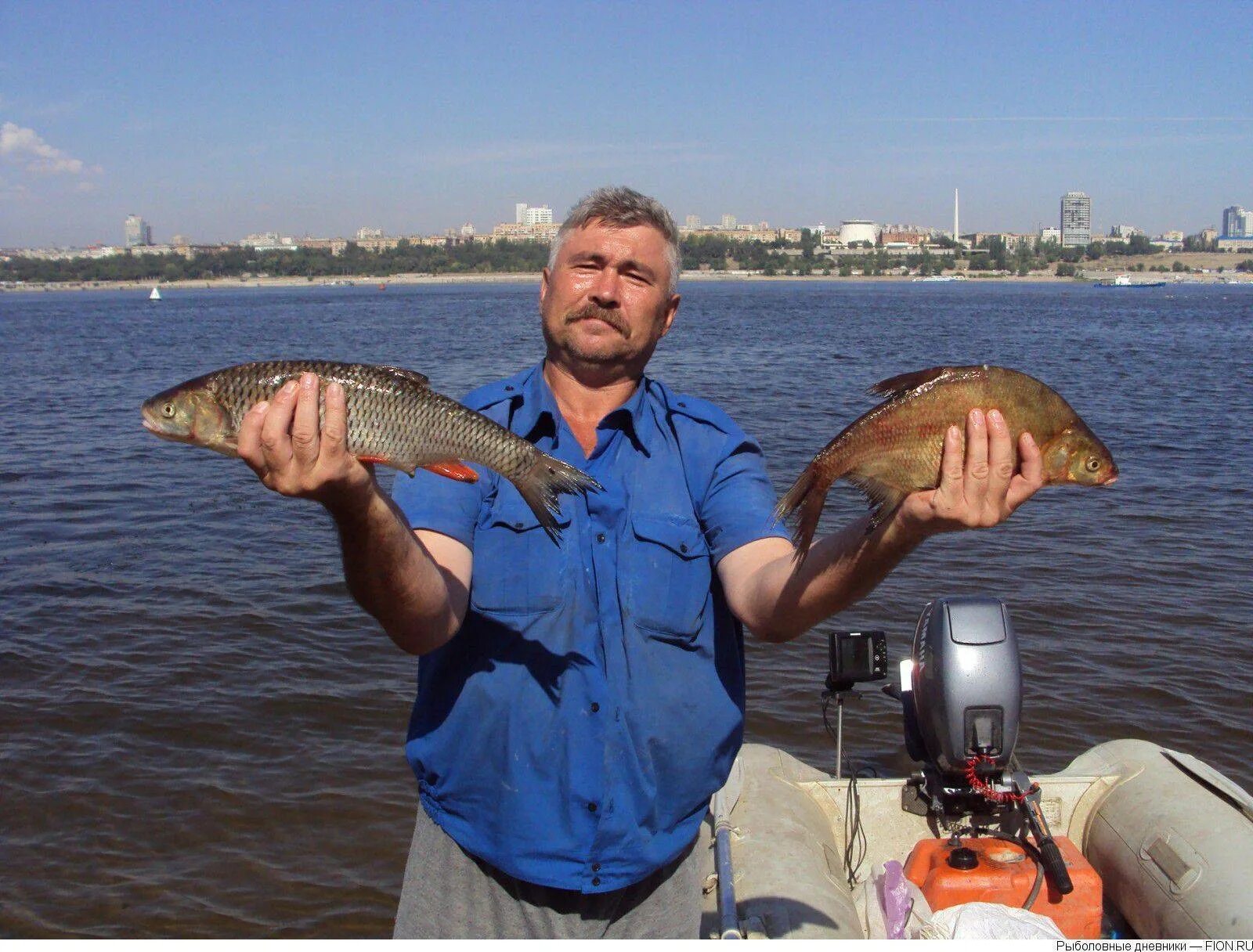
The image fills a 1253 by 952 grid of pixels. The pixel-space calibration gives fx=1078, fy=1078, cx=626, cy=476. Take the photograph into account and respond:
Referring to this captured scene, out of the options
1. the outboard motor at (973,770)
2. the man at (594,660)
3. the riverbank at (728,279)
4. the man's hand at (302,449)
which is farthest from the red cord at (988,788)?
the riverbank at (728,279)

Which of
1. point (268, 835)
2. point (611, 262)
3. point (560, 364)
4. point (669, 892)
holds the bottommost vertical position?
point (268, 835)

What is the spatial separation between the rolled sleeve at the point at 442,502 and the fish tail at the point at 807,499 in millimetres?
910

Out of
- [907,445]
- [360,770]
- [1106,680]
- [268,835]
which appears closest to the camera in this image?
[907,445]

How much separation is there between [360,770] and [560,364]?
6.97 metres

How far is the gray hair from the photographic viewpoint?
3.55 m

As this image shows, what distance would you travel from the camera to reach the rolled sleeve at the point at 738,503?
3.23 m

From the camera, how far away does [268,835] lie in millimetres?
8539

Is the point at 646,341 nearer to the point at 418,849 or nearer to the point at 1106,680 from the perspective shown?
the point at 418,849

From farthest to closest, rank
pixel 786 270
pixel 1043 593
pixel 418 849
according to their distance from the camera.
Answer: pixel 786 270 → pixel 1043 593 → pixel 418 849

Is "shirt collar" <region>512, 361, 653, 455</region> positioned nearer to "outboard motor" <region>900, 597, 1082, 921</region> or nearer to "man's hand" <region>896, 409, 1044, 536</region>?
"man's hand" <region>896, 409, 1044, 536</region>

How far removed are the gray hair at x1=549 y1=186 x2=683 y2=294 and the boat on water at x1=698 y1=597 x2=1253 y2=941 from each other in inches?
110

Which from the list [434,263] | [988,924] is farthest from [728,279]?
[988,924]

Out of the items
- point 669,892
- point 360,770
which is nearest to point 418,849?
point 669,892
